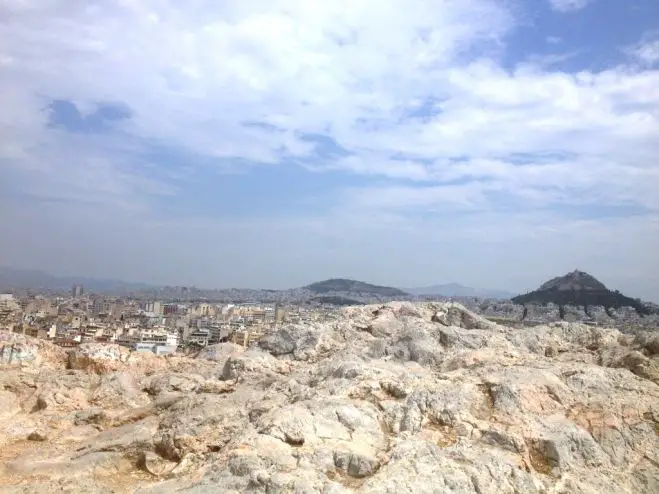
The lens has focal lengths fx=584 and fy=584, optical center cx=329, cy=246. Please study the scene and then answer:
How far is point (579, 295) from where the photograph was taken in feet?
278

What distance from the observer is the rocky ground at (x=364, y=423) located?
861 cm

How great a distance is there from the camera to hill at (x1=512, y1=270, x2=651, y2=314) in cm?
7656

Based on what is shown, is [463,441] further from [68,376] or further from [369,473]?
[68,376]

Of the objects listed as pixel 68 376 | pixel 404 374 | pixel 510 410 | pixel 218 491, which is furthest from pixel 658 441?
pixel 68 376

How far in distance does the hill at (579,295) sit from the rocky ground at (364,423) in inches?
2461

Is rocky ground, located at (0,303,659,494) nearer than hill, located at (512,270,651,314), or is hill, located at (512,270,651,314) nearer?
rocky ground, located at (0,303,659,494)

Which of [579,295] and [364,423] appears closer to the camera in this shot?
[364,423]

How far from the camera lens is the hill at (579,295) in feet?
251

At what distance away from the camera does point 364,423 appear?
980cm

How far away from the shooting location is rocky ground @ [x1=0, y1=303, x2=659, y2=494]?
28.2 ft

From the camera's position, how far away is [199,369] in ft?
57.5

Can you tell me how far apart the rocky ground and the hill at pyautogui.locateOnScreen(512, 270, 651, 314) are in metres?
62.5

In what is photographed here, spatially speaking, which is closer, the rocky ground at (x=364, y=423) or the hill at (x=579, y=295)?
the rocky ground at (x=364, y=423)

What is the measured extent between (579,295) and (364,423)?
272 feet
